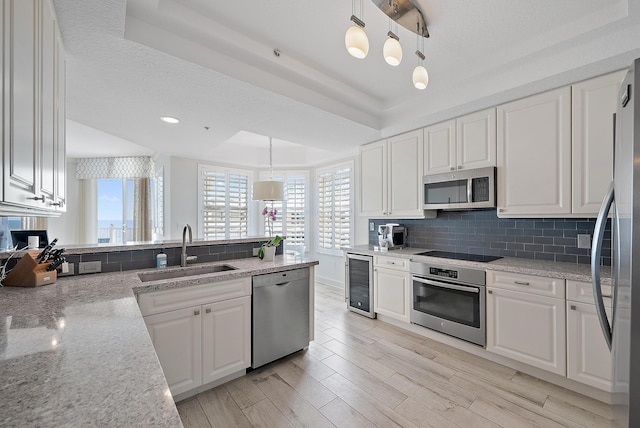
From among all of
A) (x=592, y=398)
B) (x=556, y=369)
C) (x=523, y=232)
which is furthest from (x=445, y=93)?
(x=592, y=398)

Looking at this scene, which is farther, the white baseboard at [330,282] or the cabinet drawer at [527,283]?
Answer: the white baseboard at [330,282]

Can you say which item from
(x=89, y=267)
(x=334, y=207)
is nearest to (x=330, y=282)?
(x=334, y=207)

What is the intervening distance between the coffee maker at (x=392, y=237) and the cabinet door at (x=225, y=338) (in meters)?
1.97

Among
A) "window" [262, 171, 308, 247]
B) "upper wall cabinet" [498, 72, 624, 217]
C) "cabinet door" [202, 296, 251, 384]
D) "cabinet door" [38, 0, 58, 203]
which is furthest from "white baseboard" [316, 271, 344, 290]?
"cabinet door" [38, 0, 58, 203]

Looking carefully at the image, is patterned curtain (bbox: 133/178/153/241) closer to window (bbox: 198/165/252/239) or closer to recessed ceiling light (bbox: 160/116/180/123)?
window (bbox: 198/165/252/239)

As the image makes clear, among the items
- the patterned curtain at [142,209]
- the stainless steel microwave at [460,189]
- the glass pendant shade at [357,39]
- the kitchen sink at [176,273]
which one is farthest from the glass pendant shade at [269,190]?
the patterned curtain at [142,209]

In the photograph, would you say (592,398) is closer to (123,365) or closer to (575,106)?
(575,106)

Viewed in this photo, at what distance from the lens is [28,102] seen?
94cm

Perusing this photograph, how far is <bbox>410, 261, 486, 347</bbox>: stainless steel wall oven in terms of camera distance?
2.46m

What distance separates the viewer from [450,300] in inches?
105

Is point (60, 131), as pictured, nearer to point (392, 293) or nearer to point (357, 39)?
point (357, 39)

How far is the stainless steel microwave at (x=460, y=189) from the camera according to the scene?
2.61 m

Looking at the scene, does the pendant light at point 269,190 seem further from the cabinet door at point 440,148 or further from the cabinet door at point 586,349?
the cabinet door at point 586,349

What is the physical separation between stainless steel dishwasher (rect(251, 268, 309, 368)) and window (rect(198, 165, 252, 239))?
3119mm
